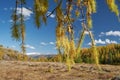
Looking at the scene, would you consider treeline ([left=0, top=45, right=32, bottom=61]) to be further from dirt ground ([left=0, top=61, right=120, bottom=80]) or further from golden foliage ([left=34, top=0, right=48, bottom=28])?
dirt ground ([left=0, top=61, right=120, bottom=80])

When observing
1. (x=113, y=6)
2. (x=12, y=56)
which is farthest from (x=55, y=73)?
(x=12, y=56)

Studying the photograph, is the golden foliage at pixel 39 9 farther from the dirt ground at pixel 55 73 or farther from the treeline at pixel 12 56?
the dirt ground at pixel 55 73

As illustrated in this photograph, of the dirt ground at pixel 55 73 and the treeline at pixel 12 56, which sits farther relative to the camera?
the dirt ground at pixel 55 73

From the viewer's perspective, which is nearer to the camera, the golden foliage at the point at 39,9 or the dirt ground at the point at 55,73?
the golden foliage at the point at 39,9

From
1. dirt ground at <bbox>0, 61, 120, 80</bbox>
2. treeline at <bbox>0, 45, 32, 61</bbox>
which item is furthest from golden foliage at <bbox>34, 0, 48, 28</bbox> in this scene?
dirt ground at <bbox>0, 61, 120, 80</bbox>

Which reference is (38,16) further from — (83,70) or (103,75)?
(83,70)

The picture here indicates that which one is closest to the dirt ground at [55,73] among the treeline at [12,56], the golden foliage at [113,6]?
the treeline at [12,56]

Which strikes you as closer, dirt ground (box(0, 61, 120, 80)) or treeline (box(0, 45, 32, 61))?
treeline (box(0, 45, 32, 61))

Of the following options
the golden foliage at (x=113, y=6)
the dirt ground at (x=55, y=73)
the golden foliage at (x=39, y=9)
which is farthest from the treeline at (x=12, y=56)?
the dirt ground at (x=55, y=73)

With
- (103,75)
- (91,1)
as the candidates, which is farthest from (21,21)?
(103,75)

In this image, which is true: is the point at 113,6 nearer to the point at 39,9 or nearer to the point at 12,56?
the point at 39,9

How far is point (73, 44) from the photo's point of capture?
1354 mm

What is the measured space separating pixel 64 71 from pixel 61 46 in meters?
18.1

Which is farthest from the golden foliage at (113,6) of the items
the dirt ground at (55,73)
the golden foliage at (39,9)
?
the dirt ground at (55,73)
